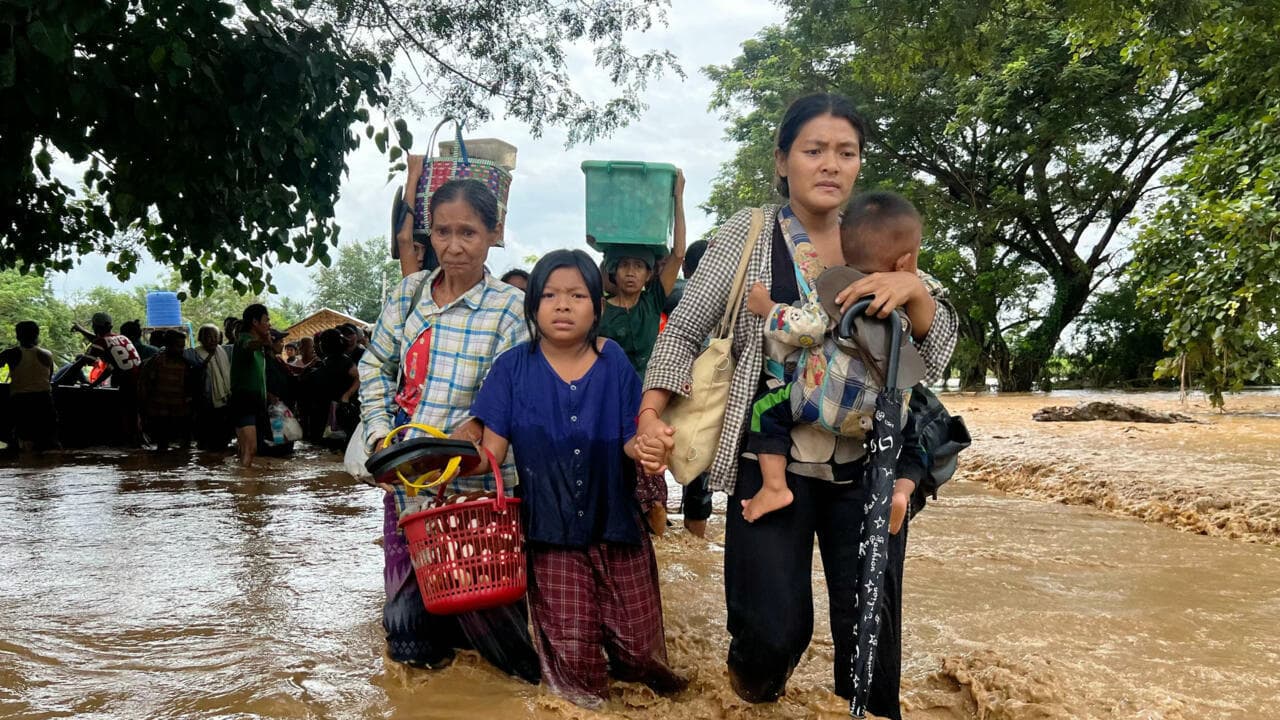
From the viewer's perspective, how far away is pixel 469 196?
3195 mm

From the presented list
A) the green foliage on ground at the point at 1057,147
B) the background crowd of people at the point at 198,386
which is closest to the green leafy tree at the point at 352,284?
the green foliage on ground at the point at 1057,147

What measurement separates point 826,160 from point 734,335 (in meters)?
0.54

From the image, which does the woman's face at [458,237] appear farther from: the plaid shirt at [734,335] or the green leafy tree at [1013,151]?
the green leafy tree at [1013,151]

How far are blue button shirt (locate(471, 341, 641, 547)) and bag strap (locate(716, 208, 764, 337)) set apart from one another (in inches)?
20.5

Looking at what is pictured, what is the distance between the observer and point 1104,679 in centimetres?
305

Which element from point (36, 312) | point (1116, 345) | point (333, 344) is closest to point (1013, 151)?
point (1116, 345)

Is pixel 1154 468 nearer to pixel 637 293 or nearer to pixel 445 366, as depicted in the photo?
pixel 637 293

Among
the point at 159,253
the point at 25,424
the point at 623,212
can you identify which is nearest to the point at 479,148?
the point at 623,212

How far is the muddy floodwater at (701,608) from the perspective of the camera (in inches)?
115

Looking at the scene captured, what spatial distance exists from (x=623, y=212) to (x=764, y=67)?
62.7 feet

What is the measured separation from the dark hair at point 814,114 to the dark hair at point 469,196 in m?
1.12

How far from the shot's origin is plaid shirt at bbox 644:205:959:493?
2.44m

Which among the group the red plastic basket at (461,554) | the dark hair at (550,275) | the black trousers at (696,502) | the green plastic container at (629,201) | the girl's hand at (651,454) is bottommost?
the black trousers at (696,502)

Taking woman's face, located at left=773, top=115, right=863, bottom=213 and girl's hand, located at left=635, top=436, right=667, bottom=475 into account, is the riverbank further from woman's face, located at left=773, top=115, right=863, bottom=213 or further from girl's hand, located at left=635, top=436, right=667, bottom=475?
girl's hand, located at left=635, top=436, right=667, bottom=475
